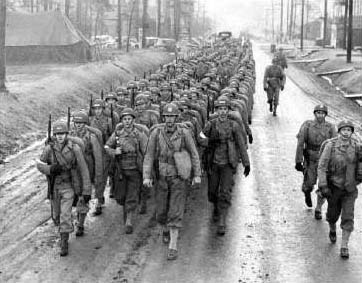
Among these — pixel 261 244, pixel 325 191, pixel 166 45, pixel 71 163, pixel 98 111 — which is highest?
pixel 166 45

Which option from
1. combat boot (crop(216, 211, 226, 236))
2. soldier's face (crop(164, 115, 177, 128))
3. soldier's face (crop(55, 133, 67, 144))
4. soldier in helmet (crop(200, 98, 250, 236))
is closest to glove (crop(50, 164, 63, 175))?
soldier's face (crop(55, 133, 67, 144))

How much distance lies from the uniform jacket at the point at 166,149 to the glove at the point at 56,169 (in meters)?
1.11

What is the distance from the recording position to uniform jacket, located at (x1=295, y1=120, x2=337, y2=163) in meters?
10.2

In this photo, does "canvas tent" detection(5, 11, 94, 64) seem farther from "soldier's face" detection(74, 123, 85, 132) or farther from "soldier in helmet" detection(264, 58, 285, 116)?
"soldier's face" detection(74, 123, 85, 132)

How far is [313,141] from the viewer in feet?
33.6

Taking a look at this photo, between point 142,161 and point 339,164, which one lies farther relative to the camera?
point 142,161

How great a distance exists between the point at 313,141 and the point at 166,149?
2733 millimetres

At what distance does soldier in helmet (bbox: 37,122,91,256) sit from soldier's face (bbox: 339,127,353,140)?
3375mm

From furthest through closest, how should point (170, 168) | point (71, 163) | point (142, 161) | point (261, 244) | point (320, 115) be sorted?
point (320, 115) < point (142, 161) < point (261, 244) < point (170, 168) < point (71, 163)

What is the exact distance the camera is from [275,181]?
494 inches

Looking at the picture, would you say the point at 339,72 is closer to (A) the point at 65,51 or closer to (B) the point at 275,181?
(A) the point at 65,51

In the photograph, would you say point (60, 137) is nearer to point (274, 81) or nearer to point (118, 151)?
point (118, 151)

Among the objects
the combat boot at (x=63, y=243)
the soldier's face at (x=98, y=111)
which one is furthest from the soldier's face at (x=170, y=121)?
the soldier's face at (x=98, y=111)

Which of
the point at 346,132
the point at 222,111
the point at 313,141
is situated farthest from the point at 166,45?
the point at 346,132
